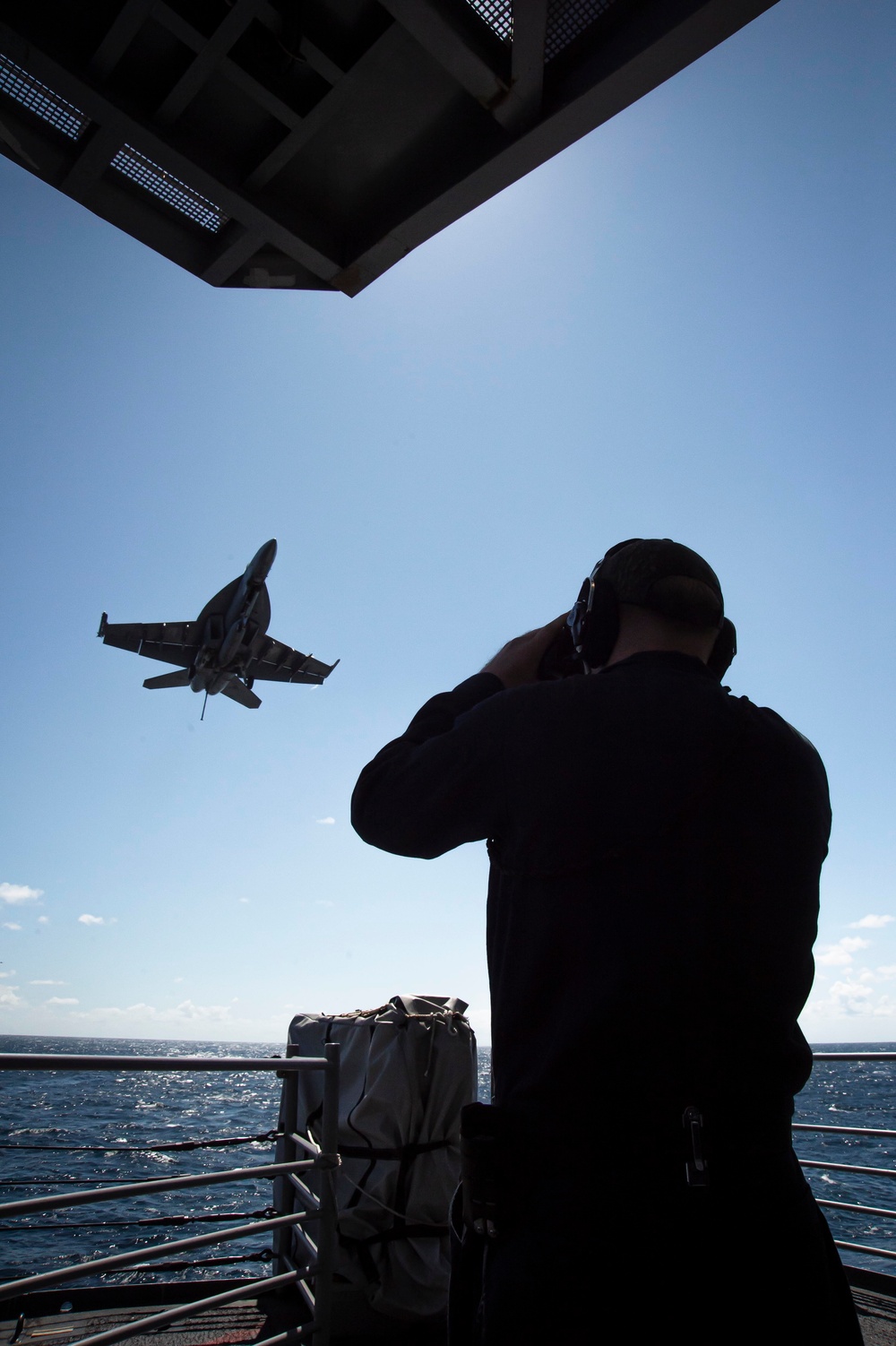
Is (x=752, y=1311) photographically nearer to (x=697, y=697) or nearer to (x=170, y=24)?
(x=697, y=697)

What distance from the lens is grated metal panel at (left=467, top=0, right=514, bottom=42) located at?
7.08ft

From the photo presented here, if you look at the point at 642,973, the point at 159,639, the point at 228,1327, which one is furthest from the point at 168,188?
the point at 159,639

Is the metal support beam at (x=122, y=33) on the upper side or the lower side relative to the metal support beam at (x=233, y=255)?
upper

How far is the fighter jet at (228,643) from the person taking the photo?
2091cm

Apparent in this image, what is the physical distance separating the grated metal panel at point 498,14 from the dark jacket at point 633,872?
2065 mm

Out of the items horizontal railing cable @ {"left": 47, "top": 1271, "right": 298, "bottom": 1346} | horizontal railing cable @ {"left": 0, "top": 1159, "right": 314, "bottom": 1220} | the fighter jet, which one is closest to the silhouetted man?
horizontal railing cable @ {"left": 0, "top": 1159, "right": 314, "bottom": 1220}

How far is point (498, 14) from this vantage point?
2.19m

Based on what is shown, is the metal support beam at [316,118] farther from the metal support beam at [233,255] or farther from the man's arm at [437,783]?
the man's arm at [437,783]

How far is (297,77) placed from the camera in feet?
7.88

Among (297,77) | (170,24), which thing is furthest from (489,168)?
(170,24)

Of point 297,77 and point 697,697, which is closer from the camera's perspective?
point 697,697

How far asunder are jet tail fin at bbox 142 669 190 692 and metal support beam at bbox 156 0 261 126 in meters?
22.5

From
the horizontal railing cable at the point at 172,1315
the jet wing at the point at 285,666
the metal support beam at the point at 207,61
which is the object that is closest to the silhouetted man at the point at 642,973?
the horizontal railing cable at the point at 172,1315

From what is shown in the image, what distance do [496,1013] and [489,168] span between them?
2518 mm
